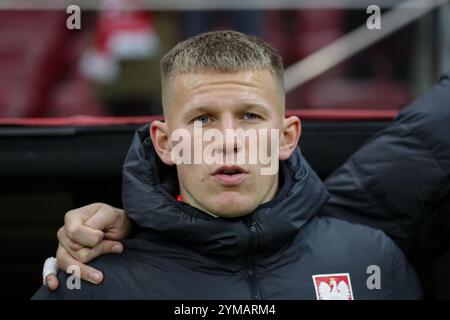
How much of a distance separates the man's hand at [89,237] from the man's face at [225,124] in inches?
7.9

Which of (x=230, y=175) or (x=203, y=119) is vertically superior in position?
(x=203, y=119)

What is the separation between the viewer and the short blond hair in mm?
1815

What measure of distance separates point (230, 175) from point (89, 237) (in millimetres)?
346

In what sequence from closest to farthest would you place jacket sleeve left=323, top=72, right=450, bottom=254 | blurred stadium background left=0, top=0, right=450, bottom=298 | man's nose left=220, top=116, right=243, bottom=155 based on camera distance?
man's nose left=220, top=116, right=243, bottom=155 → jacket sleeve left=323, top=72, right=450, bottom=254 → blurred stadium background left=0, top=0, right=450, bottom=298

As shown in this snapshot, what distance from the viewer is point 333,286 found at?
72.2 inches

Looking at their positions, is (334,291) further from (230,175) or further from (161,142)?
(161,142)

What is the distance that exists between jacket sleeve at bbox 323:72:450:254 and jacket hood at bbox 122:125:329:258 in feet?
0.82

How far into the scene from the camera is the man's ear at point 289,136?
6.29 ft

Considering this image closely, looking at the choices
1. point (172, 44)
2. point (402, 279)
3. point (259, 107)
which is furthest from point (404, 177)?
point (172, 44)

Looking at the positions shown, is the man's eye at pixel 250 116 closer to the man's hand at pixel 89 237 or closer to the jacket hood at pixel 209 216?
the jacket hood at pixel 209 216

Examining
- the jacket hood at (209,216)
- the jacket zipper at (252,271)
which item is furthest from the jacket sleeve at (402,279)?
the jacket zipper at (252,271)

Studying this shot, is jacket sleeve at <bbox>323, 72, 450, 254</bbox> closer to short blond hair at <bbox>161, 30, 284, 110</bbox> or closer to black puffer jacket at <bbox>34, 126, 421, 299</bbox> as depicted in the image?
black puffer jacket at <bbox>34, 126, 421, 299</bbox>

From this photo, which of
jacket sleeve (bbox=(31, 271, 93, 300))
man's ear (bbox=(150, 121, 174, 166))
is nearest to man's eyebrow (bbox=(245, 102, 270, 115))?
man's ear (bbox=(150, 121, 174, 166))
